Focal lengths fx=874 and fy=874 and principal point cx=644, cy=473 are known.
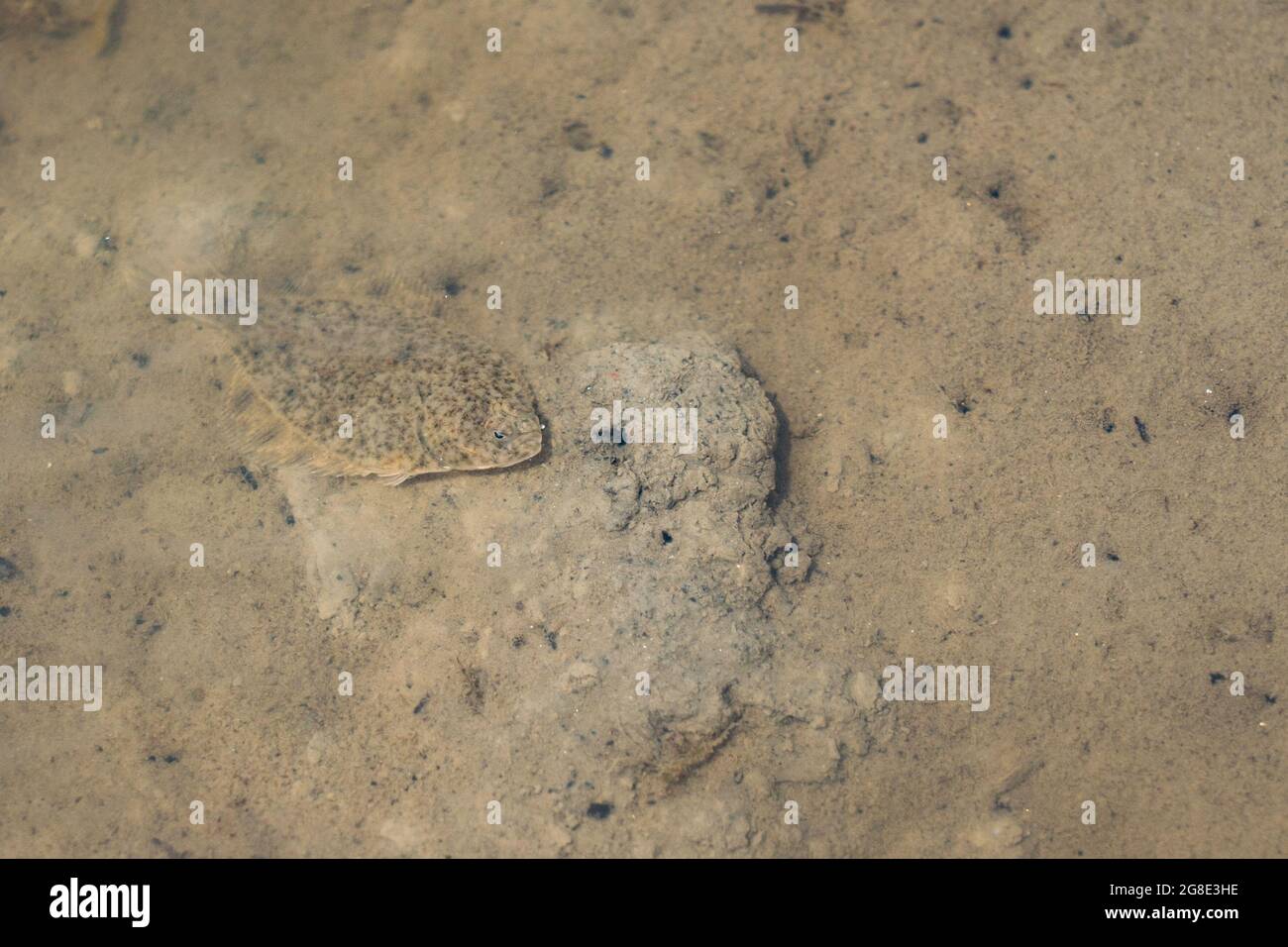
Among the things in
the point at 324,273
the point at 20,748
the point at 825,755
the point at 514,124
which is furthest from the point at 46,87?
the point at 825,755

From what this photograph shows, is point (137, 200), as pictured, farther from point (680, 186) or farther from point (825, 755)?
point (825, 755)

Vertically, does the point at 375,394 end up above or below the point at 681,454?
above

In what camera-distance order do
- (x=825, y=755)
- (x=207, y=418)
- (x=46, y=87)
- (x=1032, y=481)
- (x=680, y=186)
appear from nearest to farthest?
(x=825, y=755)
(x=1032, y=481)
(x=207, y=418)
(x=680, y=186)
(x=46, y=87)

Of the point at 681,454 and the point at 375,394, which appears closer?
the point at 681,454

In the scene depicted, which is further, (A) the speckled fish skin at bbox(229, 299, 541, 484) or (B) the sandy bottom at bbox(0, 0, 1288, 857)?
(A) the speckled fish skin at bbox(229, 299, 541, 484)
